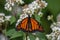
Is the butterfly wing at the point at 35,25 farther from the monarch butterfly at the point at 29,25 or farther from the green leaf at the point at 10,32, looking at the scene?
the green leaf at the point at 10,32

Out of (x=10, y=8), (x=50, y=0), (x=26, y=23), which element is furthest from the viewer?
(x=50, y=0)

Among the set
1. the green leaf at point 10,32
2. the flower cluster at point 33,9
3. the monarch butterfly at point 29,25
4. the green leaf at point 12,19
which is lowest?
the monarch butterfly at point 29,25

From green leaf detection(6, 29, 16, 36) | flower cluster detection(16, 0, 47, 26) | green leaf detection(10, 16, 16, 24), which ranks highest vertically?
flower cluster detection(16, 0, 47, 26)

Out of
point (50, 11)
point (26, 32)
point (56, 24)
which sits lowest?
point (26, 32)

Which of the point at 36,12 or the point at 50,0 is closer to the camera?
the point at 36,12

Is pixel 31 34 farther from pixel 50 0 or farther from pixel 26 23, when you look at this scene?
pixel 50 0

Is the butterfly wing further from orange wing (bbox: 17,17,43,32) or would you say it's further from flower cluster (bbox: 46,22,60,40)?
flower cluster (bbox: 46,22,60,40)

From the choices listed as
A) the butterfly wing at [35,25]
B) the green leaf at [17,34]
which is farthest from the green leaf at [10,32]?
the butterfly wing at [35,25]

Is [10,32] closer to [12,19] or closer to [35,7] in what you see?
[12,19]

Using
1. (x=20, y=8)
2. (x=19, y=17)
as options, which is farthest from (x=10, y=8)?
(x=20, y=8)

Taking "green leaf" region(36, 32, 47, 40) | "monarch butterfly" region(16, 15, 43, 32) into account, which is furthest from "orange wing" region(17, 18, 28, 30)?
"green leaf" region(36, 32, 47, 40)

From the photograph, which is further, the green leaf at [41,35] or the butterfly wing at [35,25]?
the green leaf at [41,35]
